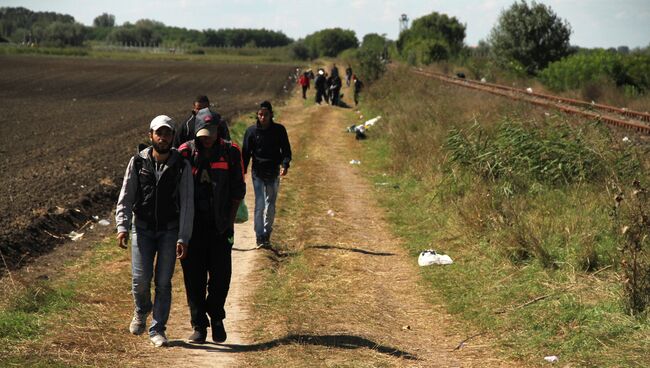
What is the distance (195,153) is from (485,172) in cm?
660

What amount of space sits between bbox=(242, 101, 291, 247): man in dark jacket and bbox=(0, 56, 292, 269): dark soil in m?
3.17

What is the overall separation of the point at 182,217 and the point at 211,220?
0.39 m

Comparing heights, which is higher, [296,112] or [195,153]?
[195,153]

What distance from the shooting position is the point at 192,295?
23.8 feet

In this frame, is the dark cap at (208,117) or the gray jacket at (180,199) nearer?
the gray jacket at (180,199)

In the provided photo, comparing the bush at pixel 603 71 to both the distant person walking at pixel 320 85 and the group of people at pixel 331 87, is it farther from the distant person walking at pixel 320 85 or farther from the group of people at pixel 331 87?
the distant person walking at pixel 320 85

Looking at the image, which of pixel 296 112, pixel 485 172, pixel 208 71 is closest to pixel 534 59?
pixel 296 112

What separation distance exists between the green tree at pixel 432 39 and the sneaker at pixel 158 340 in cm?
6966

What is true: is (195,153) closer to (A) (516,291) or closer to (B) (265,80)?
(A) (516,291)

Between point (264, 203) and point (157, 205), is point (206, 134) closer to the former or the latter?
point (157, 205)

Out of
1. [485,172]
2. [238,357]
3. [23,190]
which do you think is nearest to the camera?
[238,357]

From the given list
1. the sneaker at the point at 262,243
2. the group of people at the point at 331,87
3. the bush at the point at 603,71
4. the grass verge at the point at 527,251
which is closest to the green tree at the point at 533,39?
the bush at the point at 603,71

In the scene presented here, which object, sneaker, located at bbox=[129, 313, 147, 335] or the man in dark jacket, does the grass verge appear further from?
sneaker, located at bbox=[129, 313, 147, 335]

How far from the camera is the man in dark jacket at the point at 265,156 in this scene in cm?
1080
